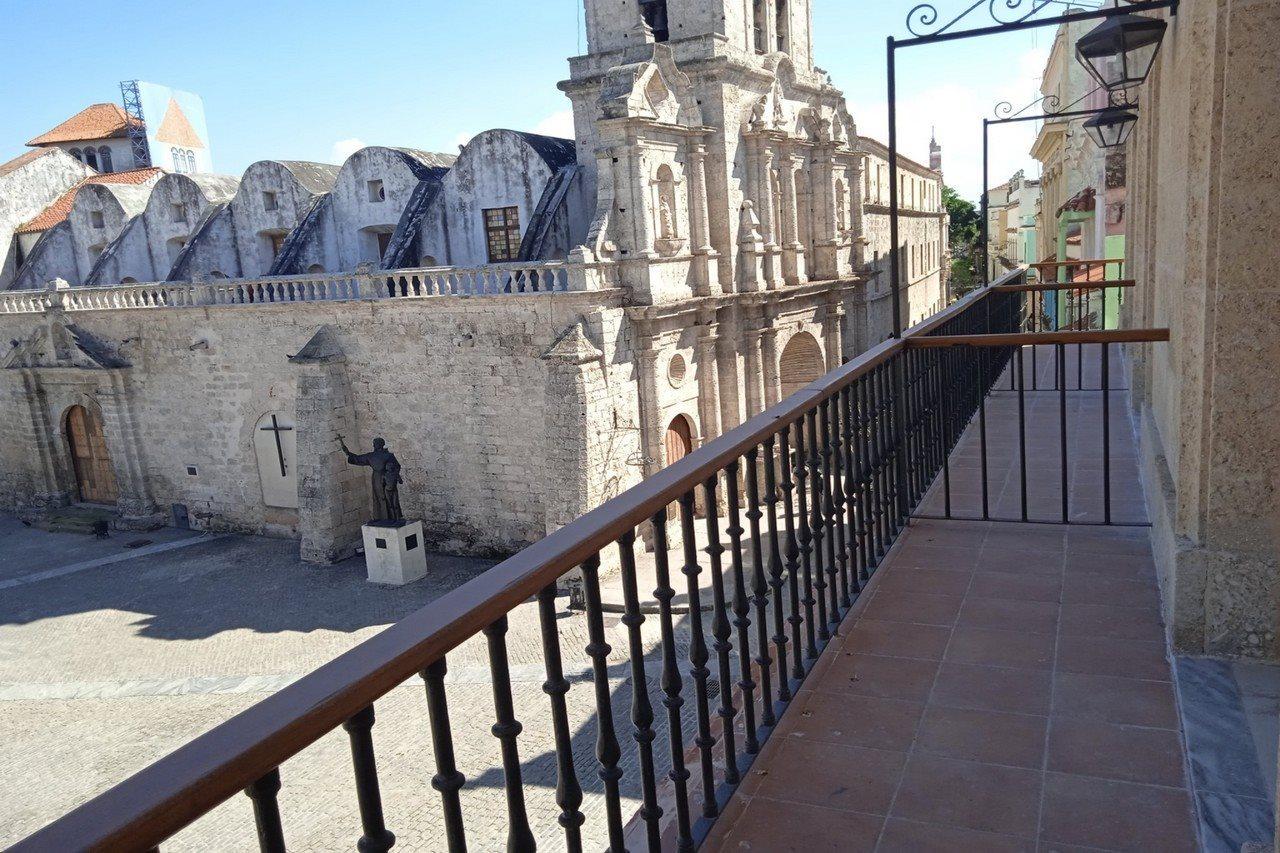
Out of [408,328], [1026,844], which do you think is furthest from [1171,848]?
[408,328]

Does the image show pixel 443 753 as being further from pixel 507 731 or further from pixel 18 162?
pixel 18 162

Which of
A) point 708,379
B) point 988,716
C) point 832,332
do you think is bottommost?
point 708,379

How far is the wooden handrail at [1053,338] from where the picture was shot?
3.81 m

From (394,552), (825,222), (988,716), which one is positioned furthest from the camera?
(825,222)

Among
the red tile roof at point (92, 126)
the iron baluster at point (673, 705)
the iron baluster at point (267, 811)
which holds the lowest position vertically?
the iron baluster at point (673, 705)

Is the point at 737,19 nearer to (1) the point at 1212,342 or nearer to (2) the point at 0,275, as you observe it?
(1) the point at 1212,342

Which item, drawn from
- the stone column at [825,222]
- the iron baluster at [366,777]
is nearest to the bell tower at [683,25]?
the stone column at [825,222]

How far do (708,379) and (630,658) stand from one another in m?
16.6

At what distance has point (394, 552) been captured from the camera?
16750mm

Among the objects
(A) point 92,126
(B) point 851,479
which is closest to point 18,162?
(A) point 92,126

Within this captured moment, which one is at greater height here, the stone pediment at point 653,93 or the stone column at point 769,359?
the stone pediment at point 653,93

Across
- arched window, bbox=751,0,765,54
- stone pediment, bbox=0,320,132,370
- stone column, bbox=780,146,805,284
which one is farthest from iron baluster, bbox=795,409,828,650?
stone pediment, bbox=0,320,132,370

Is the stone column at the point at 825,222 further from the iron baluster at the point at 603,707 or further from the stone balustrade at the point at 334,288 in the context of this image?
the iron baluster at the point at 603,707

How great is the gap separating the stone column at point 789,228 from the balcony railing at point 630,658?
1644 cm
